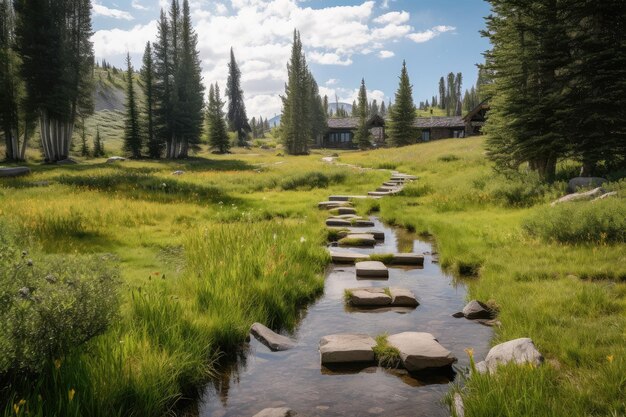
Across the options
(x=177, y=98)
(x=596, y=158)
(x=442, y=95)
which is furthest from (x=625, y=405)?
(x=442, y=95)

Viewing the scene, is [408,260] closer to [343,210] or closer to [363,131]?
[343,210]

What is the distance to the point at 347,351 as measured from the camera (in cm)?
440

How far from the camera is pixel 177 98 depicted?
46000 millimetres

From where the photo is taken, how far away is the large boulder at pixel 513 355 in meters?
3.75

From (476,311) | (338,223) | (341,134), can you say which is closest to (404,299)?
(476,311)

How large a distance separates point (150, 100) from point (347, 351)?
48.4 metres

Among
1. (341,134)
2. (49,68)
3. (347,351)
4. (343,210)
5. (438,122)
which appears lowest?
(347,351)

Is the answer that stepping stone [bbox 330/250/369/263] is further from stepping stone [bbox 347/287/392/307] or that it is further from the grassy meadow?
stepping stone [bbox 347/287/392/307]

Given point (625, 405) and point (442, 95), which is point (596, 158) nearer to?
point (625, 405)

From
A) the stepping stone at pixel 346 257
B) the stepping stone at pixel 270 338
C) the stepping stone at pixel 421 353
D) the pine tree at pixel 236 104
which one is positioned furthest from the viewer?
the pine tree at pixel 236 104

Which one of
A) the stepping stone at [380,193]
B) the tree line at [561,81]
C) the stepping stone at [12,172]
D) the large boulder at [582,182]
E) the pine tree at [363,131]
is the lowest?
the stepping stone at [380,193]

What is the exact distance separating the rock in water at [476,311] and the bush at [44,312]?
4.26m

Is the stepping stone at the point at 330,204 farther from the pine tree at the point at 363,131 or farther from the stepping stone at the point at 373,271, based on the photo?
the pine tree at the point at 363,131

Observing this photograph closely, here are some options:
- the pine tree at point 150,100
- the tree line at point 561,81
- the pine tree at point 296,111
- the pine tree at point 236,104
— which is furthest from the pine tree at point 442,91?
the tree line at point 561,81
